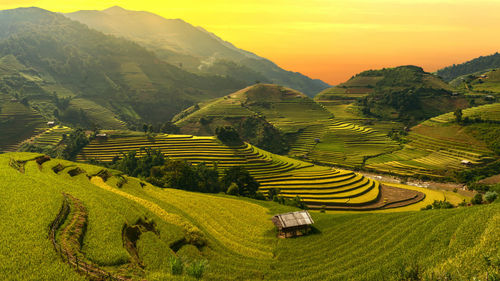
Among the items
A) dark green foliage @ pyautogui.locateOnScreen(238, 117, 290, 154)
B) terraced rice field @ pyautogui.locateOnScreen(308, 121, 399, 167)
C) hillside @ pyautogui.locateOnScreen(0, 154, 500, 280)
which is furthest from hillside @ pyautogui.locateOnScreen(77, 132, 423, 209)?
dark green foliage @ pyautogui.locateOnScreen(238, 117, 290, 154)

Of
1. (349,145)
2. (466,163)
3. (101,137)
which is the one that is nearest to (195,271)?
(101,137)

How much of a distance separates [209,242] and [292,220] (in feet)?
35.2

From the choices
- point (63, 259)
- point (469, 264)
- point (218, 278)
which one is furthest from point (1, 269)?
point (469, 264)

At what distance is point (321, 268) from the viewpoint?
904 inches

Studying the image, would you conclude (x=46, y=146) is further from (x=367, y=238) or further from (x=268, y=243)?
(x=367, y=238)

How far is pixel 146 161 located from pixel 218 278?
57.1 metres

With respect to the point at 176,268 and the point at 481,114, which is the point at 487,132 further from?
the point at 176,268

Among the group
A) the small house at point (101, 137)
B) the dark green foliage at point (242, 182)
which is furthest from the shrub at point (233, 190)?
the small house at point (101, 137)

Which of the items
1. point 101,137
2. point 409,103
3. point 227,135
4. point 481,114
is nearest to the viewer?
point 227,135

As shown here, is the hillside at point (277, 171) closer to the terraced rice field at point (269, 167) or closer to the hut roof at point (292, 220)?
the terraced rice field at point (269, 167)

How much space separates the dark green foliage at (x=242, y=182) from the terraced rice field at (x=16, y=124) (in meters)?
119

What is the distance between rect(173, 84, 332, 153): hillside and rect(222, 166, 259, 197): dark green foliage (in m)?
72.4

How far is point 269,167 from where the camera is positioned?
79938mm

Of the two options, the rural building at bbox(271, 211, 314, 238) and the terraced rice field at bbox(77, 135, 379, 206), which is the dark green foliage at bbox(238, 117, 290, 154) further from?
the rural building at bbox(271, 211, 314, 238)
